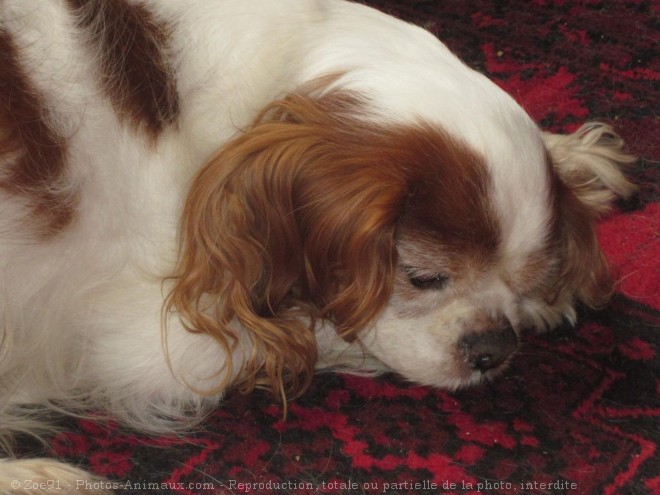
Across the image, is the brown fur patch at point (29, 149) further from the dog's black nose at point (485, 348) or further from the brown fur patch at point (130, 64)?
the dog's black nose at point (485, 348)

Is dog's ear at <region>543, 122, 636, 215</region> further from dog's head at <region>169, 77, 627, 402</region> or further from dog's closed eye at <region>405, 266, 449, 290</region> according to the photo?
dog's closed eye at <region>405, 266, 449, 290</region>

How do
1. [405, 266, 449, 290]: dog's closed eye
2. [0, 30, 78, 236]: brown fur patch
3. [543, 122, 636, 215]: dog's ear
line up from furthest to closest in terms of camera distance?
[543, 122, 636, 215]: dog's ear → [405, 266, 449, 290]: dog's closed eye → [0, 30, 78, 236]: brown fur patch

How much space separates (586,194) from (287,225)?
94 centimetres

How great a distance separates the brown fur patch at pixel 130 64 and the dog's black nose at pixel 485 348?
716mm

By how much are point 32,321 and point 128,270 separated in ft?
0.69

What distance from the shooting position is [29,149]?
1.67 meters

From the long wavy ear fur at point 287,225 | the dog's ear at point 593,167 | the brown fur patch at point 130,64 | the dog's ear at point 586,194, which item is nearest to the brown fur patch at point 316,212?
the long wavy ear fur at point 287,225

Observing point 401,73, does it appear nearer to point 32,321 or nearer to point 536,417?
point 536,417

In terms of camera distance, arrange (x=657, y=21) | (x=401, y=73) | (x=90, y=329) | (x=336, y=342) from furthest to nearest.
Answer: (x=657, y=21) → (x=336, y=342) → (x=90, y=329) → (x=401, y=73)

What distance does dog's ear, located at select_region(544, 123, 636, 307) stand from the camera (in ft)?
6.50

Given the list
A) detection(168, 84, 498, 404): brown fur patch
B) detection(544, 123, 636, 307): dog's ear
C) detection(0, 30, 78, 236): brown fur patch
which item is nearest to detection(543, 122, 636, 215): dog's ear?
detection(544, 123, 636, 307): dog's ear

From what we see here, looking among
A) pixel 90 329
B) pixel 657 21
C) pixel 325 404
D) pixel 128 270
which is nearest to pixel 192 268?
pixel 128 270

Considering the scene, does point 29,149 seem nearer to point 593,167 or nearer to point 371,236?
point 371,236

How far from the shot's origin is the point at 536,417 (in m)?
1.88
